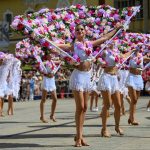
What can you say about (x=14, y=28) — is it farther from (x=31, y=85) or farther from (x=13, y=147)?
(x=31, y=85)

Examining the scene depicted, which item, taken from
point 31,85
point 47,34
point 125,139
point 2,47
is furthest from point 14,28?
point 2,47

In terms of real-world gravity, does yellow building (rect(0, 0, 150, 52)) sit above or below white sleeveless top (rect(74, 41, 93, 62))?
above

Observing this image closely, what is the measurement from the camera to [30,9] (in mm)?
53250

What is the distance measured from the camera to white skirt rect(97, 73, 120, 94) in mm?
11445

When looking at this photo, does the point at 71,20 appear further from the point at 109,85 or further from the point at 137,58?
the point at 137,58

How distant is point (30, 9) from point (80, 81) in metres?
43.6

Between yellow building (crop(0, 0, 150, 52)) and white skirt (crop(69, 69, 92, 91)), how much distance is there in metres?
35.9

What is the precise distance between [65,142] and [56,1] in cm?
4266

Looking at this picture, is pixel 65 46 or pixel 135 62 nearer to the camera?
pixel 65 46

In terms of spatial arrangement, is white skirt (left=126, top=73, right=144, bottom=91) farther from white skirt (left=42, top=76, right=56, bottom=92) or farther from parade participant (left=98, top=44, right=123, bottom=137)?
white skirt (left=42, top=76, right=56, bottom=92)

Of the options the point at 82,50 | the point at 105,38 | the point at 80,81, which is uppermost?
the point at 105,38

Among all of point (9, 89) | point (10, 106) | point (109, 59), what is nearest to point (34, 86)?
point (9, 89)

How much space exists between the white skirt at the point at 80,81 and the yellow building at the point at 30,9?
3587 centimetres

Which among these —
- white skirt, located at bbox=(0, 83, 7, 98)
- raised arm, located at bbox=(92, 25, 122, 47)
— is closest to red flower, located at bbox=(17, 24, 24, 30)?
→ raised arm, located at bbox=(92, 25, 122, 47)
